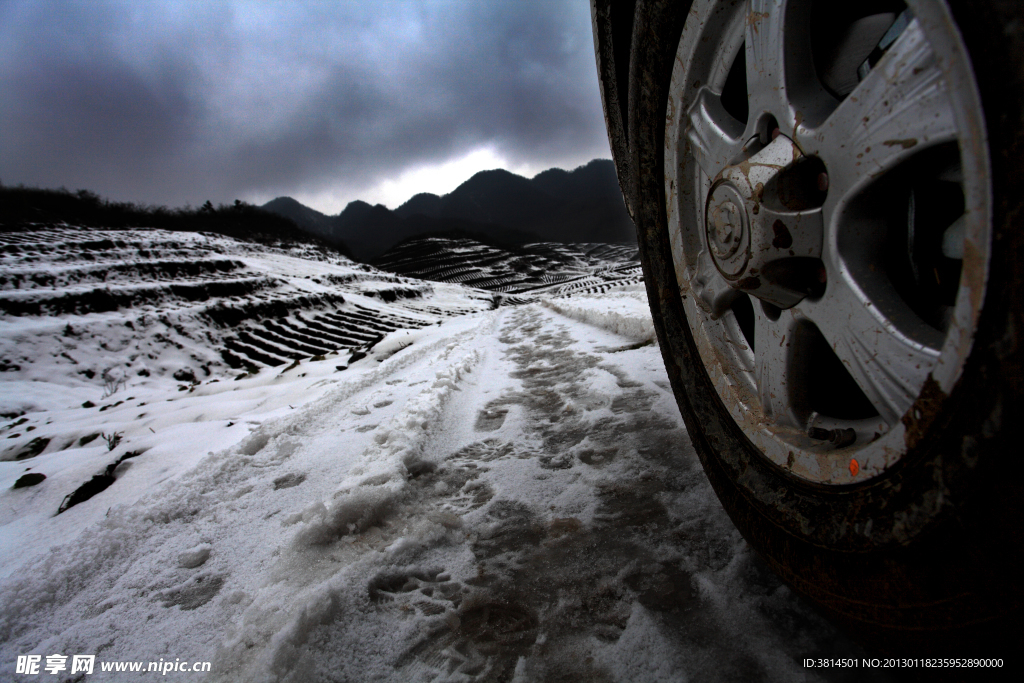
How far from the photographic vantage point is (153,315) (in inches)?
320

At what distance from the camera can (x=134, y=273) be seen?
10516 millimetres

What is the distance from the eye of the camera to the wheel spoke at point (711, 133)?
0.88m

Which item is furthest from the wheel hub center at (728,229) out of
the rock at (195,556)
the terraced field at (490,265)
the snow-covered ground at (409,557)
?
the terraced field at (490,265)

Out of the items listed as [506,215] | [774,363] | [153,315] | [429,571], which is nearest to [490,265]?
[153,315]

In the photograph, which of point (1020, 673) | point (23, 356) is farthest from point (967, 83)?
point (23, 356)

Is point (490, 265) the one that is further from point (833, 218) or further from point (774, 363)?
point (833, 218)

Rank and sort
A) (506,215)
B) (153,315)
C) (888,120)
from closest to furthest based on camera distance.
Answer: (888,120) → (153,315) → (506,215)

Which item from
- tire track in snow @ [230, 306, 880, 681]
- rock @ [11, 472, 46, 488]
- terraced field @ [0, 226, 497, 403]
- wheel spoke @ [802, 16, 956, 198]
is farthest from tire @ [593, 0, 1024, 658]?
terraced field @ [0, 226, 497, 403]

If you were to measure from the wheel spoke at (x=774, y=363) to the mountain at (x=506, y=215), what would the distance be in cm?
6851

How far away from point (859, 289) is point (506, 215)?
342 ft

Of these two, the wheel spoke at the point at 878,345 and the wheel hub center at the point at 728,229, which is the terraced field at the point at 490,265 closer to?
the wheel hub center at the point at 728,229

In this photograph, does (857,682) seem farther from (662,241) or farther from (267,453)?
(267,453)

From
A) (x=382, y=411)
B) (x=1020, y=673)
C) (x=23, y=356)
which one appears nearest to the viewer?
(x=1020, y=673)

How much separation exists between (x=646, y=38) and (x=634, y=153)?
0.91ft
